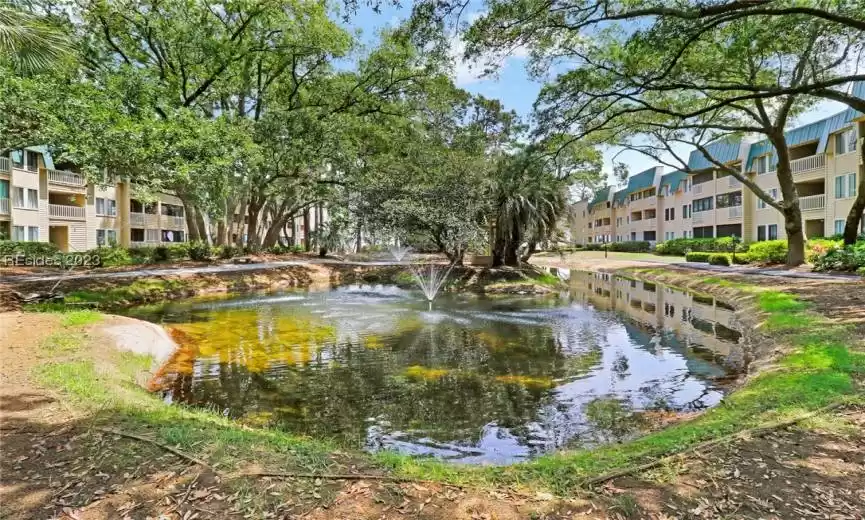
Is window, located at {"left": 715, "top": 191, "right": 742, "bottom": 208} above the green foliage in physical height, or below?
above

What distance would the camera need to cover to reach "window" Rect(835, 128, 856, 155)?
2698cm

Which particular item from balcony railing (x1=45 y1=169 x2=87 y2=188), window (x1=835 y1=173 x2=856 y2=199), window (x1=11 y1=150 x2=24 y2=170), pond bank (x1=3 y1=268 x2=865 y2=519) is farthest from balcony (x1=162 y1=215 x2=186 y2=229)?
window (x1=835 y1=173 x2=856 y2=199)

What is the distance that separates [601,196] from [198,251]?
176ft

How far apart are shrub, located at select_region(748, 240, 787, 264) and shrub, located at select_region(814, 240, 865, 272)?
4231 mm

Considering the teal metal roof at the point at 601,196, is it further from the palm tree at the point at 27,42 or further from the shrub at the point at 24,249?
the palm tree at the point at 27,42

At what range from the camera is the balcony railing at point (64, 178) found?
3155 cm

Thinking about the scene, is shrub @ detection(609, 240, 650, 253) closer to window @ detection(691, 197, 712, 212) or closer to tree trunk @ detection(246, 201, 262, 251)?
window @ detection(691, 197, 712, 212)

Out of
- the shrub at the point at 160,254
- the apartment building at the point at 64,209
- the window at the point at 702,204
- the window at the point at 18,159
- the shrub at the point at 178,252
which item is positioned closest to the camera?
the shrub at the point at 160,254

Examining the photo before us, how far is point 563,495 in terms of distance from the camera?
3.54 metres

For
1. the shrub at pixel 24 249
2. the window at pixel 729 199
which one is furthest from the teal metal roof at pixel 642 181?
the shrub at pixel 24 249

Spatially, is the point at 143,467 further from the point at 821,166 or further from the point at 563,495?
the point at 821,166

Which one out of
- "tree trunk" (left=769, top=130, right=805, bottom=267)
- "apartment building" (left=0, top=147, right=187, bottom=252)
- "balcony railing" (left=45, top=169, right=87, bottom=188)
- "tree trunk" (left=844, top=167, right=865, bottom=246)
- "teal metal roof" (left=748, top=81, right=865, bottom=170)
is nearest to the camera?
"tree trunk" (left=844, top=167, right=865, bottom=246)

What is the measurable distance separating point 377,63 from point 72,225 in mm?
25492

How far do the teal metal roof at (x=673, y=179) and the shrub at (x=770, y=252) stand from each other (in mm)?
22849
